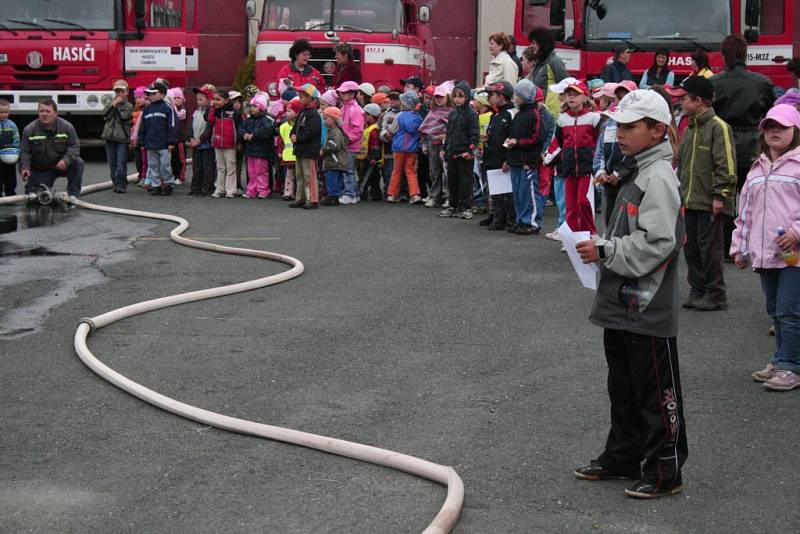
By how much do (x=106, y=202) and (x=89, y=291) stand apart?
7287 mm

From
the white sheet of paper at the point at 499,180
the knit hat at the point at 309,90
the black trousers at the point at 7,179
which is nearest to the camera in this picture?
the white sheet of paper at the point at 499,180

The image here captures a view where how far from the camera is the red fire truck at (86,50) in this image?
21328mm

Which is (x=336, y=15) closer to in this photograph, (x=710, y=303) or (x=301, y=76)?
(x=301, y=76)

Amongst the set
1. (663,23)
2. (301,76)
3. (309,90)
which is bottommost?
(309,90)

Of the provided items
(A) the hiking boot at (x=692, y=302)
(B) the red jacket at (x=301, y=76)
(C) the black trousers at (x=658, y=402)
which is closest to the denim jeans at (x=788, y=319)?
(C) the black trousers at (x=658, y=402)

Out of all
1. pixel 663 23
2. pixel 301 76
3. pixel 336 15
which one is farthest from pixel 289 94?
pixel 663 23

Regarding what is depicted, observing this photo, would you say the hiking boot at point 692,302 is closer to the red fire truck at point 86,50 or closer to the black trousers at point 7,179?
the black trousers at point 7,179

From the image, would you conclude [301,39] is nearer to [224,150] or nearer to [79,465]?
[224,150]

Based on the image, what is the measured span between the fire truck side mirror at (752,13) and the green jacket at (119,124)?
9.45 meters

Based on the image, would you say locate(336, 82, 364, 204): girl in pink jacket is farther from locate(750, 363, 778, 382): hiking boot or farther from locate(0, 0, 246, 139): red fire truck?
locate(750, 363, 778, 382): hiking boot

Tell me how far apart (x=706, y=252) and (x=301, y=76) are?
35.7 feet

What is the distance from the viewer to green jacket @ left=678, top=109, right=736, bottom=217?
9.66 meters

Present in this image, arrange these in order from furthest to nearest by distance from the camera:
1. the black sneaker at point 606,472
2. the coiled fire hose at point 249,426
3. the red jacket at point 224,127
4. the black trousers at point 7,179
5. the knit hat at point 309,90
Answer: the red jacket at point 224,127 < the knit hat at point 309,90 < the black trousers at point 7,179 < the black sneaker at point 606,472 < the coiled fire hose at point 249,426

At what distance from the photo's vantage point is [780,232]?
7.57 m
